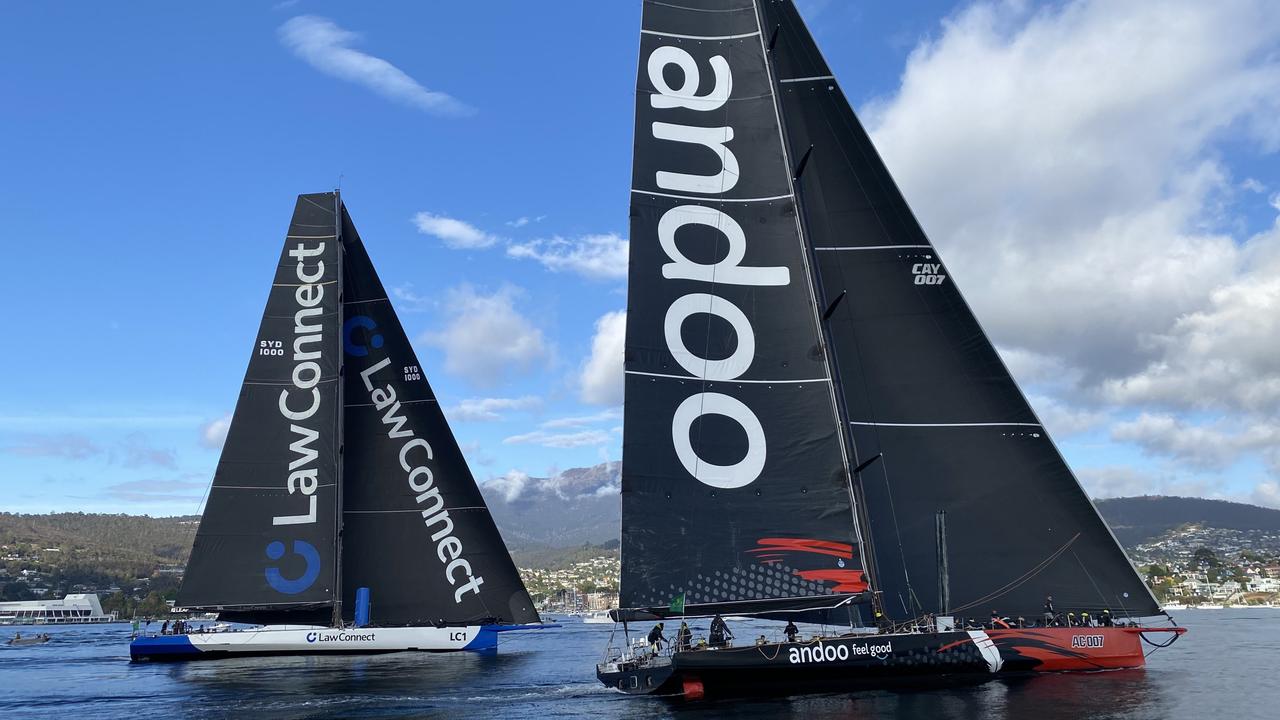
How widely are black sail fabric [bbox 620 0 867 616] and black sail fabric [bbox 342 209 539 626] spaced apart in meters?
15.3

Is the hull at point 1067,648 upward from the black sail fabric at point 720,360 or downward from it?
downward

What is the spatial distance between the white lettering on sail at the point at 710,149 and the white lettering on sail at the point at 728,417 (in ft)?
14.8

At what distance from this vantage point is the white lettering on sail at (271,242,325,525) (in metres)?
33.6

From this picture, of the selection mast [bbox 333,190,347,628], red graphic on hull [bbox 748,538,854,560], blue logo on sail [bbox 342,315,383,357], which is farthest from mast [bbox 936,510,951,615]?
blue logo on sail [bbox 342,315,383,357]

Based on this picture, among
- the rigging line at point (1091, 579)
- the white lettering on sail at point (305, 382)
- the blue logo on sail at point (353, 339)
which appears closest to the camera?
the rigging line at point (1091, 579)

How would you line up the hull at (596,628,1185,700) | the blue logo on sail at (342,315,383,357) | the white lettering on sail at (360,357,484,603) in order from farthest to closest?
the blue logo on sail at (342,315,383,357)
the white lettering on sail at (360,357,484,603)
the hull at (596,628,1185,700)

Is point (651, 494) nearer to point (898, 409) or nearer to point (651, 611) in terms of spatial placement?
point (651, 611)

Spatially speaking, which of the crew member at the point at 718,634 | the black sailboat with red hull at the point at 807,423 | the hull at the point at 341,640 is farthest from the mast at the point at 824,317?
the hull at the point at 341,640

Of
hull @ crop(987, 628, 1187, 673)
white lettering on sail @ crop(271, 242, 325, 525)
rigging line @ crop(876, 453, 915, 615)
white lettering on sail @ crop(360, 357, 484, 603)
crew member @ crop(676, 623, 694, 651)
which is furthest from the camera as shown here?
white lettering on sail @ crop(271, 242, 325, 525)

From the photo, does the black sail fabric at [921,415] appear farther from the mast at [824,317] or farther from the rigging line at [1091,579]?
the mast at [824,317]

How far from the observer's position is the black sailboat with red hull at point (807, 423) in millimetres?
19109

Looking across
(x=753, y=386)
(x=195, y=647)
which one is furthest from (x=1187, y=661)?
(x=195, y=647)

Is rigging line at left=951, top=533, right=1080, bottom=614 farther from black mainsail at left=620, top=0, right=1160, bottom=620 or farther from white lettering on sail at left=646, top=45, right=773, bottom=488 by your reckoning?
white lettering on sail at left=646, top=45, right=773, bottom=488

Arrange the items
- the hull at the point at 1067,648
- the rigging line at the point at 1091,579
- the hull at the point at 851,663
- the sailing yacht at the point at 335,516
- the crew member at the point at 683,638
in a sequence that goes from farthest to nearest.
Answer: the sailing yacht at the point at 335,516 → the rigging line at the point at 1091,579 → the crew member at the point at 683,638 → the hull at the point at 1067,648 → the hull at the point at 851,663
